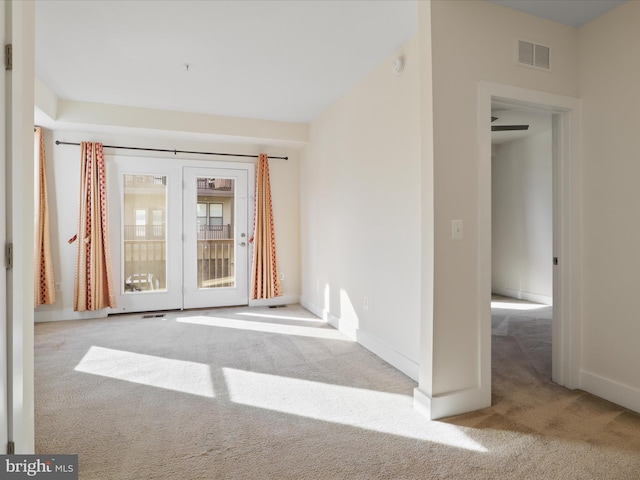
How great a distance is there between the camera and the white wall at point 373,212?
9.30 ft

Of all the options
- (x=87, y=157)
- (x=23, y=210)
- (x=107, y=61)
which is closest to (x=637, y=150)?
(x=23, y=210)

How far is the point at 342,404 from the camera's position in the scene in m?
2.38

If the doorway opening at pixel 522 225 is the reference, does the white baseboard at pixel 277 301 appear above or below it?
below

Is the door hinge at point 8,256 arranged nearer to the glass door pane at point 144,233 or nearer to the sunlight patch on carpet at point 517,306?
the glass door pane at point 144,233

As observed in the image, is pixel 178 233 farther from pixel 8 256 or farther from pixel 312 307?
pixel 8 256

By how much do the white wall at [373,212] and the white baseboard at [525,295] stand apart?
11.5 feet

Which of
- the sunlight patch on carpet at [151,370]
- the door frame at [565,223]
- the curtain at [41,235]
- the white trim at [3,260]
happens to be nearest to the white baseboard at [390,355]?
the door frame at [565,223]

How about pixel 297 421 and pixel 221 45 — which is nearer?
pixel 297 421

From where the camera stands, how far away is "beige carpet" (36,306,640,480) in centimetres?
175

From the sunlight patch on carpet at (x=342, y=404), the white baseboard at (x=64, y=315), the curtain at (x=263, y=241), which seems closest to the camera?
the sunlight patch on carpet at (x=342, y=404)

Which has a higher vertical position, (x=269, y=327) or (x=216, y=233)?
(x=216, y=233)

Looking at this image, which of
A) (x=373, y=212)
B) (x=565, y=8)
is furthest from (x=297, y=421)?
(x=565, y=8)

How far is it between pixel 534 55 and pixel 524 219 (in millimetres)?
4083

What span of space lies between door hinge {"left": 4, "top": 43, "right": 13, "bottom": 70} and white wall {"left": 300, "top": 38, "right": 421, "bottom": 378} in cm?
234
